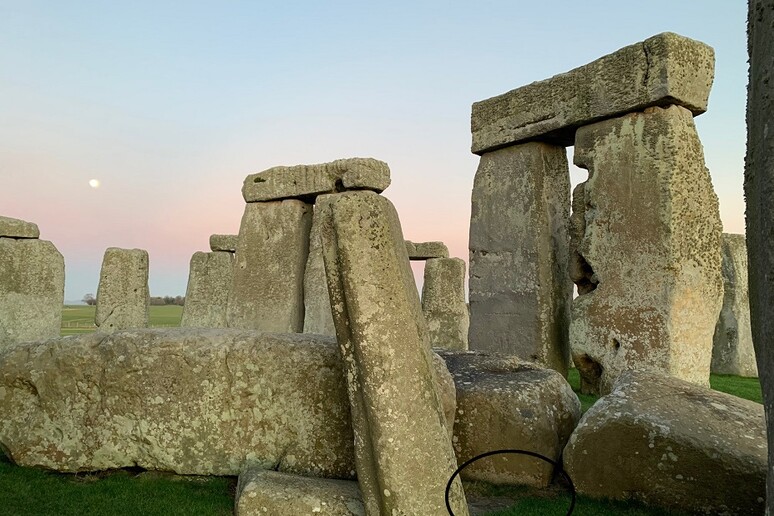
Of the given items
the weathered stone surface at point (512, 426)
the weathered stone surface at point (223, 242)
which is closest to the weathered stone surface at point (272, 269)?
the weathered stone surface at point (223, 242)

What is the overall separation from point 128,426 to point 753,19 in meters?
3.63

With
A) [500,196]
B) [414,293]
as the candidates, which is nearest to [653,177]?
[500,196]

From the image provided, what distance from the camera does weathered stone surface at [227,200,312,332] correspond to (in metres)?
8.64

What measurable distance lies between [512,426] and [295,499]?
1.48 m

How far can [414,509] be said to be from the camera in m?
2.74

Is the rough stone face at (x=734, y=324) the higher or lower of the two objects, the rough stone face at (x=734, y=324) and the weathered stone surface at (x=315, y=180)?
the lower

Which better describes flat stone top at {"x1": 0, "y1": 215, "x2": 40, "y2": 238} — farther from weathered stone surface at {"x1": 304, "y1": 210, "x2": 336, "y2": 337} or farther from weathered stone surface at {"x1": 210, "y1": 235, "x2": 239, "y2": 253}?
weathered stone surface at {"x1": 304, "y1": 210, "x2": 336, "y2": 337}

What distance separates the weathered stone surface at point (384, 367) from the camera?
2.78 meters

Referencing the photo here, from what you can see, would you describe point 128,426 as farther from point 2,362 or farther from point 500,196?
point 500,196

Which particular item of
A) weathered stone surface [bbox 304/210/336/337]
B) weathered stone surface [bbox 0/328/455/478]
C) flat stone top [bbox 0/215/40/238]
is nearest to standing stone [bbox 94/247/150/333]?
flat stone top [bbox 0/215/40/238]

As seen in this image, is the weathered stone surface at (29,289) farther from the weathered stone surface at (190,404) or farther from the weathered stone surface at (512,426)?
the weathered stone surface at (512,426)

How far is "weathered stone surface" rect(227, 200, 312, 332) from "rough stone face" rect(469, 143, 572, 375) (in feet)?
7.83

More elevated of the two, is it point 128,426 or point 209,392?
point 209,392

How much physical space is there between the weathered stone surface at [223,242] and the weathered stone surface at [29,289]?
3657 mm
